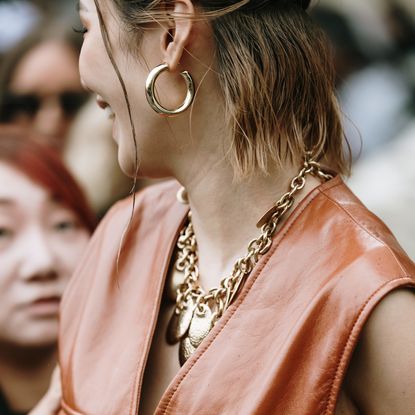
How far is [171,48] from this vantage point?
1.35m

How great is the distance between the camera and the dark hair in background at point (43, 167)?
2.30 metres

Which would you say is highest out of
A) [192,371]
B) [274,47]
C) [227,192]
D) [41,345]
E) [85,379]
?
[274,47]

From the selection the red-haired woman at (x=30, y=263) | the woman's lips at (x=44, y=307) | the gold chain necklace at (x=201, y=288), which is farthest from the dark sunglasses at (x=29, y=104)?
the gold chain necklace at (x=201, y=288)

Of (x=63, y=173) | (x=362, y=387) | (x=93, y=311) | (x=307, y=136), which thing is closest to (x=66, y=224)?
(x=63, y=173)

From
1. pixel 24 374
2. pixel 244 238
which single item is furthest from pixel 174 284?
pixel 24 374

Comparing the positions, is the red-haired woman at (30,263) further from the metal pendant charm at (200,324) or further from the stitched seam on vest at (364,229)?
the stitched seam on vest at (364,229)

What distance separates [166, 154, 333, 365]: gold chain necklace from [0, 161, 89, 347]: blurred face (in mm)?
710

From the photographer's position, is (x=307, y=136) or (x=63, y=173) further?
(x=63, y=173)

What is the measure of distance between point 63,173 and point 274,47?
1167mm

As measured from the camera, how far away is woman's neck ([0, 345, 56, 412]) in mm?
2266

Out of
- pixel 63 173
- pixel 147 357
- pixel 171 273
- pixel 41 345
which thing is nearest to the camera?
pixel 147 357

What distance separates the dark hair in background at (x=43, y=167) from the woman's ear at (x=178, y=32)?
3.35 feet

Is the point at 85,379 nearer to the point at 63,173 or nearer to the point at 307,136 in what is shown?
the point at 307,136

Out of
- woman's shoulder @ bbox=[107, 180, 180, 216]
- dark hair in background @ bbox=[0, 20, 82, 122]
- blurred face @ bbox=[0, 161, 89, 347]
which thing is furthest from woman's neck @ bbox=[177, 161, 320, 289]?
dark hair in background @ bbox=[0, 20, 82, 122]
